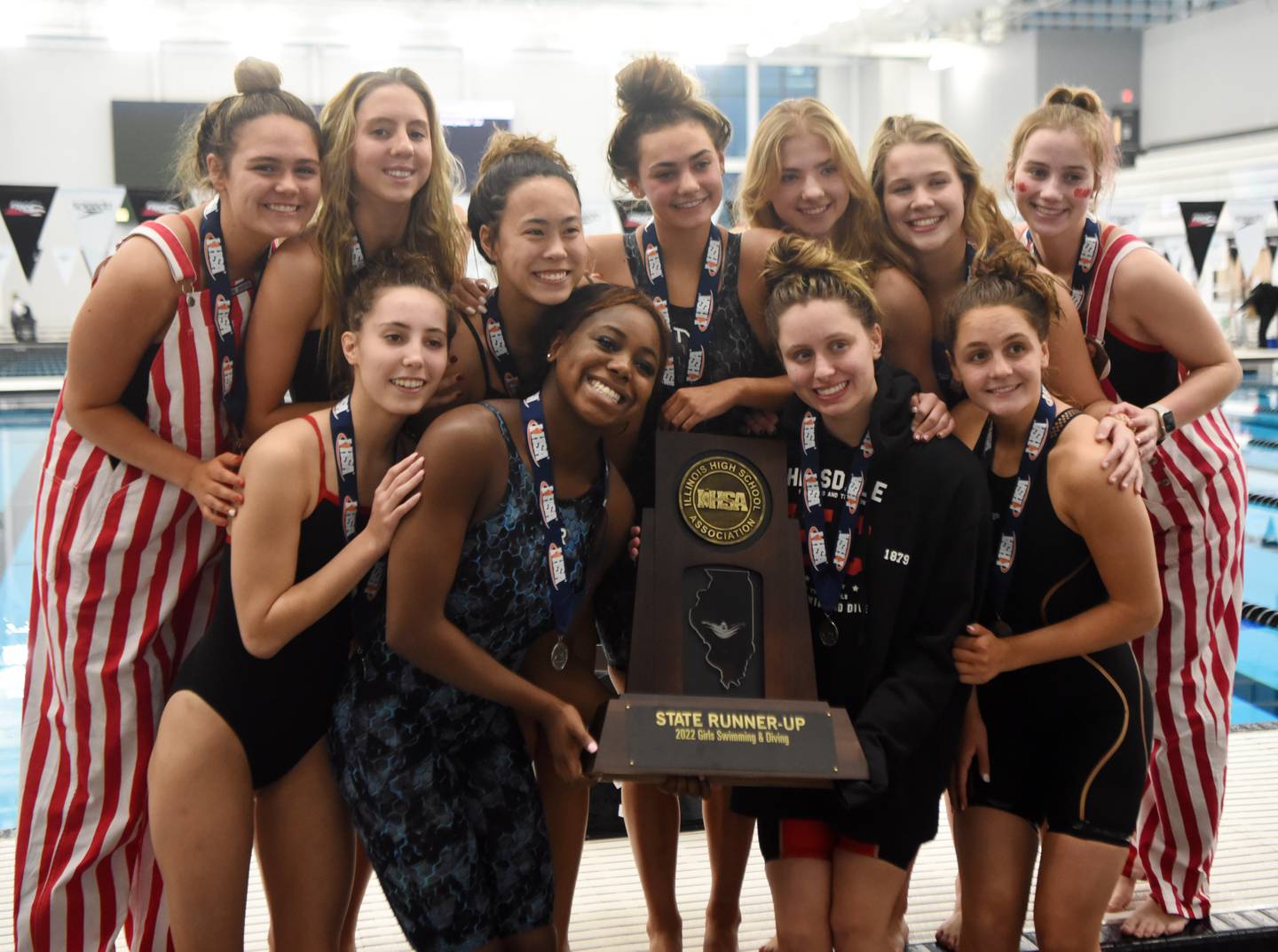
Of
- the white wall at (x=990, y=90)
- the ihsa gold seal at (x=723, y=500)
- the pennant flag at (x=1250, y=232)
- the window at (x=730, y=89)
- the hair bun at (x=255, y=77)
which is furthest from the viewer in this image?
the window at (x=730, y=89)

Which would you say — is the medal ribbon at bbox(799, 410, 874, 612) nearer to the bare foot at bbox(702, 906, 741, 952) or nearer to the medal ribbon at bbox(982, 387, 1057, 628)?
the medal ribbon at bbox(982, 387, 1057, 628)

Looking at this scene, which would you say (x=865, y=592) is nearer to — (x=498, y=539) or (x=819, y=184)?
(x=498, y=539)

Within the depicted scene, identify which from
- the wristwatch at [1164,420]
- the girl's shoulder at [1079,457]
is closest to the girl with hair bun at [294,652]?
the girl's shoulder at [1079,457]

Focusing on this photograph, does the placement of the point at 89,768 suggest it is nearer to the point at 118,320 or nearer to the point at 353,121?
the point at 118,320

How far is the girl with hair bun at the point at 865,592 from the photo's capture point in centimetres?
238

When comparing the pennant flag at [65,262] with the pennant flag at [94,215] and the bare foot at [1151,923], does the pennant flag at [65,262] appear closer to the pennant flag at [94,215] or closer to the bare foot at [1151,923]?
the pennant flag at [94,215]

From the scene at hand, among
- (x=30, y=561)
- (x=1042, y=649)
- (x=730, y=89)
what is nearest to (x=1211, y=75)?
(x=730, y=89)

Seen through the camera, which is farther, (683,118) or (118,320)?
(683,118)

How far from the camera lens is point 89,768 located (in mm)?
2547

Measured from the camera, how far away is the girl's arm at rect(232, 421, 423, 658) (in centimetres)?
224

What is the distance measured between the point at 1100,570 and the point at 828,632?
1.85 ft

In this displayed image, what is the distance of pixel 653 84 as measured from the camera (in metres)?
2.77

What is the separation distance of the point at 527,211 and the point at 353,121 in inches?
18.3

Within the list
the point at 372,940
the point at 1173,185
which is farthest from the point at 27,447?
the point at 1173,185
